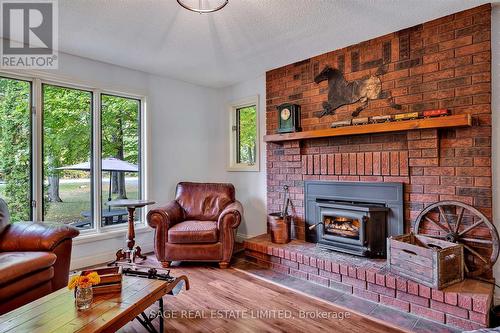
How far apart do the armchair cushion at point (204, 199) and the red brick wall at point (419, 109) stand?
1.03m

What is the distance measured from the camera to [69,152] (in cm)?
342

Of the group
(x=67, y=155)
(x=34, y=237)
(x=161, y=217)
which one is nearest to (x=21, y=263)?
(x=34, y=237)

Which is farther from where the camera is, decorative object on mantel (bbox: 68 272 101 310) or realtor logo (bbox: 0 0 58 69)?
realtor logo (bbox: 0 0 58 69)

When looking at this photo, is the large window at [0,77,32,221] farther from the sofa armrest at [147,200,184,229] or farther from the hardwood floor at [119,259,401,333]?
the hardwood floor at [119,259,401,333]

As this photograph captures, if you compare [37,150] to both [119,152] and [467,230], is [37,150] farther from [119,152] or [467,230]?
[467,230]

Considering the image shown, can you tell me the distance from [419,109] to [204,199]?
2783 millimetres

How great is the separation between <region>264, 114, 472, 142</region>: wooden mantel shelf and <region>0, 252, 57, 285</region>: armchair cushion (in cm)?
263

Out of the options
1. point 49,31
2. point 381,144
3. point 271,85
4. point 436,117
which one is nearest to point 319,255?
point 381,144

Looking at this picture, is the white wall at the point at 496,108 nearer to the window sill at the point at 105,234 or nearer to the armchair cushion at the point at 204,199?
the armchair cushion at the point at 204,199

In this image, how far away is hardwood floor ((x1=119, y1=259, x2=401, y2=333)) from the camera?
2.12 m

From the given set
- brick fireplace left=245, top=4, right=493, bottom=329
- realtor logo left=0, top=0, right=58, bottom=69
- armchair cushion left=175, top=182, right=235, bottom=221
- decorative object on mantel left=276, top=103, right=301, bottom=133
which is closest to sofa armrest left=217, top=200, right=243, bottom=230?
brick fireplace left=245, top=4, right=493, bottom=329

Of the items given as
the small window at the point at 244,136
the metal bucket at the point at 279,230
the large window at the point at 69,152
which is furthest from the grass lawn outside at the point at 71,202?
the metal bucket at the point at 279,230

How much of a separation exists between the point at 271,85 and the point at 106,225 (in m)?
2.89

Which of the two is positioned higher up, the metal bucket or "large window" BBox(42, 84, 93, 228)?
"large window" BBox(42, 84, 93, 228)
